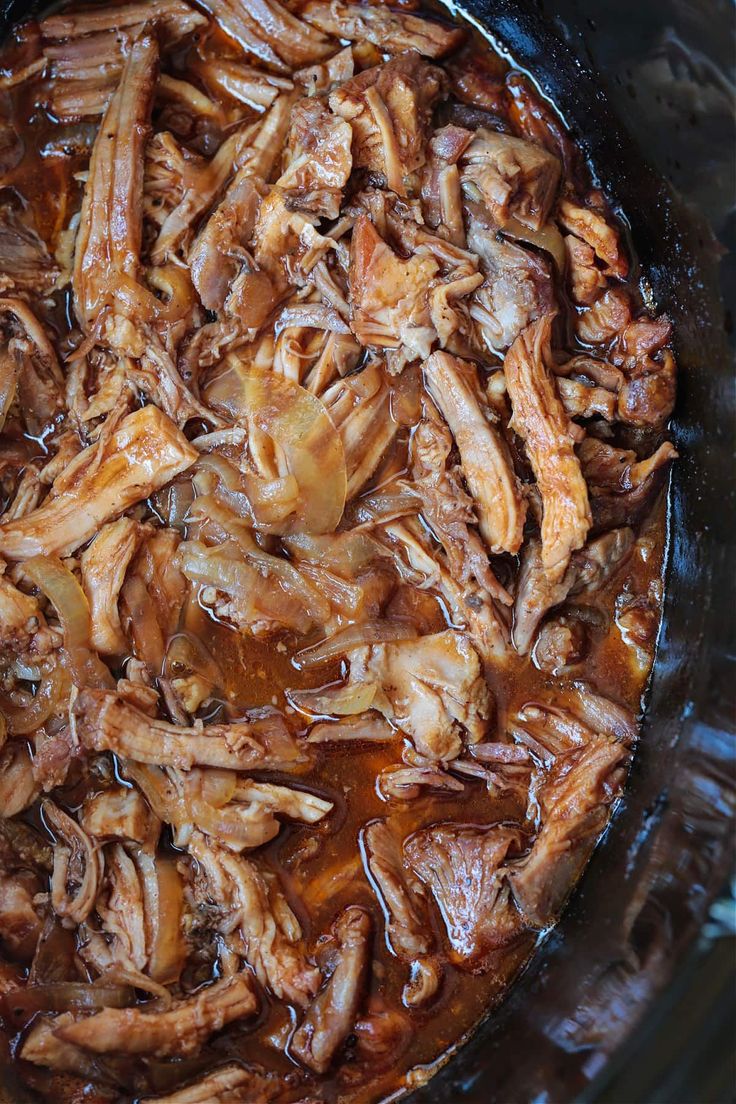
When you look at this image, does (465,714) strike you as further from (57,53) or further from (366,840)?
(57,53)

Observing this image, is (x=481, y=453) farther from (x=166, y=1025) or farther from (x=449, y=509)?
(x=166, y=1025)

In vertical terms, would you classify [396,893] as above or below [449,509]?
below

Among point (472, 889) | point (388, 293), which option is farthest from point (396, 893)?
point (388, 293)

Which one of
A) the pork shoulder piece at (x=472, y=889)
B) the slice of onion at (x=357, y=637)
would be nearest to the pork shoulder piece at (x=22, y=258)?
the slice of onion at (x=357, y=637)

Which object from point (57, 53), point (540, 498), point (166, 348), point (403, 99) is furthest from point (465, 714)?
point (57, 53)

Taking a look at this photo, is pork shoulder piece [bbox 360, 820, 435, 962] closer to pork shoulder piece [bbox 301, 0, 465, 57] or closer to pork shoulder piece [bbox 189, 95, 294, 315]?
pork shoulder piece [bbox 189, 95, 294, 315]

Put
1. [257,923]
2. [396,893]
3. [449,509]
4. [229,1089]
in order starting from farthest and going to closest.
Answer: [449,509] → [396,893] → [257,923] → [229,1089]

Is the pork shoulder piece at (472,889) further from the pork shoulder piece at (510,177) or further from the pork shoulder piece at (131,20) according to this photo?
the pork shoulder piece at (131,20)
